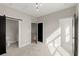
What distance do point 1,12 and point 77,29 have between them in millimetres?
2393

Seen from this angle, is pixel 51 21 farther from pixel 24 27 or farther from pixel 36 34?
pixel 24 27

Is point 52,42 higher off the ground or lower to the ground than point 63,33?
lower

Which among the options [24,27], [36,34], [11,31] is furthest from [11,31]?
[36,34]

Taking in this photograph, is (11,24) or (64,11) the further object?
(11,24)

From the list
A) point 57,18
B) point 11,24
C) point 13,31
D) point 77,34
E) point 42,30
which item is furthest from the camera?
point 13,31

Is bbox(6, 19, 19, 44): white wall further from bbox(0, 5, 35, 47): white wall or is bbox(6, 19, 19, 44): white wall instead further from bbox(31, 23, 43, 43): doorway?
bbox(31, 23, 43, 43): doorway

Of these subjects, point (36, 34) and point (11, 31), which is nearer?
point (36, 34)

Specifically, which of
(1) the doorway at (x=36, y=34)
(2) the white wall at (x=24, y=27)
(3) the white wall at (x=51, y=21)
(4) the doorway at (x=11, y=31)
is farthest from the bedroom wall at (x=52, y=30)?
(4) the doorway at (x=11, y=31)

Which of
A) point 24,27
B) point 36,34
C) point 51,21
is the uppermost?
point 51,21

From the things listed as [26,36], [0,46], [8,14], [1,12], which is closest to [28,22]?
[26,36]

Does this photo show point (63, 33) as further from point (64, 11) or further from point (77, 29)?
point (77, 29)

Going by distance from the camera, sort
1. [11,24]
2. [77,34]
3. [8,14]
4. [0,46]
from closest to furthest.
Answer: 1. [77,34]
2. [0,46]
3. [8,14]
4. [11,24]

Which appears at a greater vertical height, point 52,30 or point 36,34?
point 52,30

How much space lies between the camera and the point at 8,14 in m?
2.71
